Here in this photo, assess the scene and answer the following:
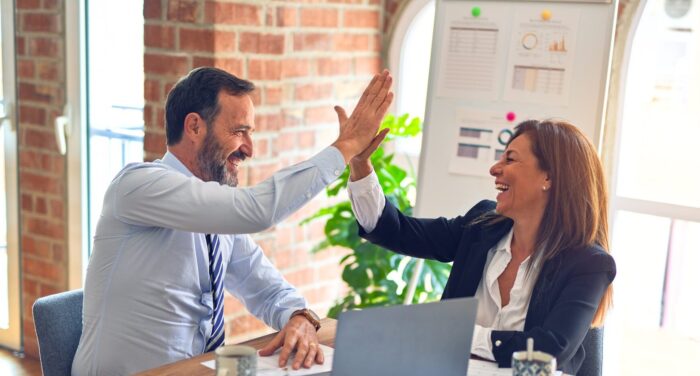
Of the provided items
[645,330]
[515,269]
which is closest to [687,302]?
[645,330]

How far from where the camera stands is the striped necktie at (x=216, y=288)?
2.11 meters

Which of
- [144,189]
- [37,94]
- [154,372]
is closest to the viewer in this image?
[154,372]

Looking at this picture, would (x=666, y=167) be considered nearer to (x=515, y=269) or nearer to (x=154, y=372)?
(x=515, y=269)

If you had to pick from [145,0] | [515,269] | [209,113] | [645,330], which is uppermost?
[145,0]

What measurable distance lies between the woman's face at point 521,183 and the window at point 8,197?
94.2 inches

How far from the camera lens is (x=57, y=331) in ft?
6.71

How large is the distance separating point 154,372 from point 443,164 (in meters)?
1.59

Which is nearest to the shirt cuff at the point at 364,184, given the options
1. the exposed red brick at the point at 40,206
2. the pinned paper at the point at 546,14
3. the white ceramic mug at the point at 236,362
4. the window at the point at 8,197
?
the white ceramic mug at the point at 236,362

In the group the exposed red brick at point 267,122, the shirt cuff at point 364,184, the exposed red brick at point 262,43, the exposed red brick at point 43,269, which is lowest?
the exposed red brick at point 43,269

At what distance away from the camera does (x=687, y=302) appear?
3439mm

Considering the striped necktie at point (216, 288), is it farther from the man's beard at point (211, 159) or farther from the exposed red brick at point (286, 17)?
the exposed red brick at point (286, 17)

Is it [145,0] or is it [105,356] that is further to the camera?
[145,0]

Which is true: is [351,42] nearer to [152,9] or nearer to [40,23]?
[152,9]

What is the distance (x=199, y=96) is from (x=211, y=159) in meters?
0.15
